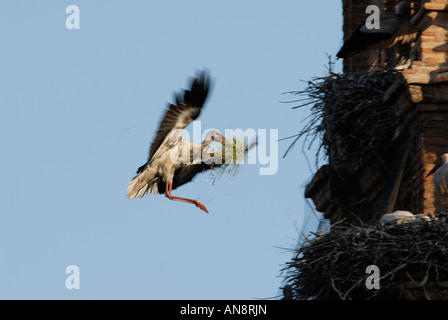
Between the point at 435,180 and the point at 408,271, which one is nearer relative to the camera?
the point at 408,271

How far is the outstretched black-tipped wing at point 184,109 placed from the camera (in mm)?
13102

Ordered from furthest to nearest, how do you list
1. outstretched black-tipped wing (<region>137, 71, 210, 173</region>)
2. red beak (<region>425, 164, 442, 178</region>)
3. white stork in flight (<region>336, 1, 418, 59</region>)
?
white stork in flight (<region>336, 1, 418, 59</region>) → red beak (<region>425, 164, 442, 178</region>) → outstretched black-tipped wing (<region>137, 71, 210, 173</region>)

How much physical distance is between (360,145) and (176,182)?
2074 millimetres

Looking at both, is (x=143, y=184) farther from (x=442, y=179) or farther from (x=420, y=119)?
(x=442, y=179)

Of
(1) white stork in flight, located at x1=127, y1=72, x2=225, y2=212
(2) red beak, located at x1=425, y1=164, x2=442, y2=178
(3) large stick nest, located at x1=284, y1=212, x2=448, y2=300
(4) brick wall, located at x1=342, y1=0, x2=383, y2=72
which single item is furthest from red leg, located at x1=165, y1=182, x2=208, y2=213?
(4) brick wall, located at x1=342, y1=0, x2=383, y2=72

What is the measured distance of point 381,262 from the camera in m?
12.1

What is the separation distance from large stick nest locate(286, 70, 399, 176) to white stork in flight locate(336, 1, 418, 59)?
2.62ft

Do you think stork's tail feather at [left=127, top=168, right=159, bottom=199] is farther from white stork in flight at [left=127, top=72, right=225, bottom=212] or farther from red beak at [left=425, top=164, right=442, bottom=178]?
red beak at [left=425, top=164, right=442, bottom=178]

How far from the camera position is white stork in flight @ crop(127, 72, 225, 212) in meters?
13.2

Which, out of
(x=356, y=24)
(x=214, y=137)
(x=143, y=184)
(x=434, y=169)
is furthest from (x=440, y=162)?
(x=356, y=24)

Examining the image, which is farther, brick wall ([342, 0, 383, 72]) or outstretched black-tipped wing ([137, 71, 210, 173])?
brick wall ([342, 0, 383, 72])

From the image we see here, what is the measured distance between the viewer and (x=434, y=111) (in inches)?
543
